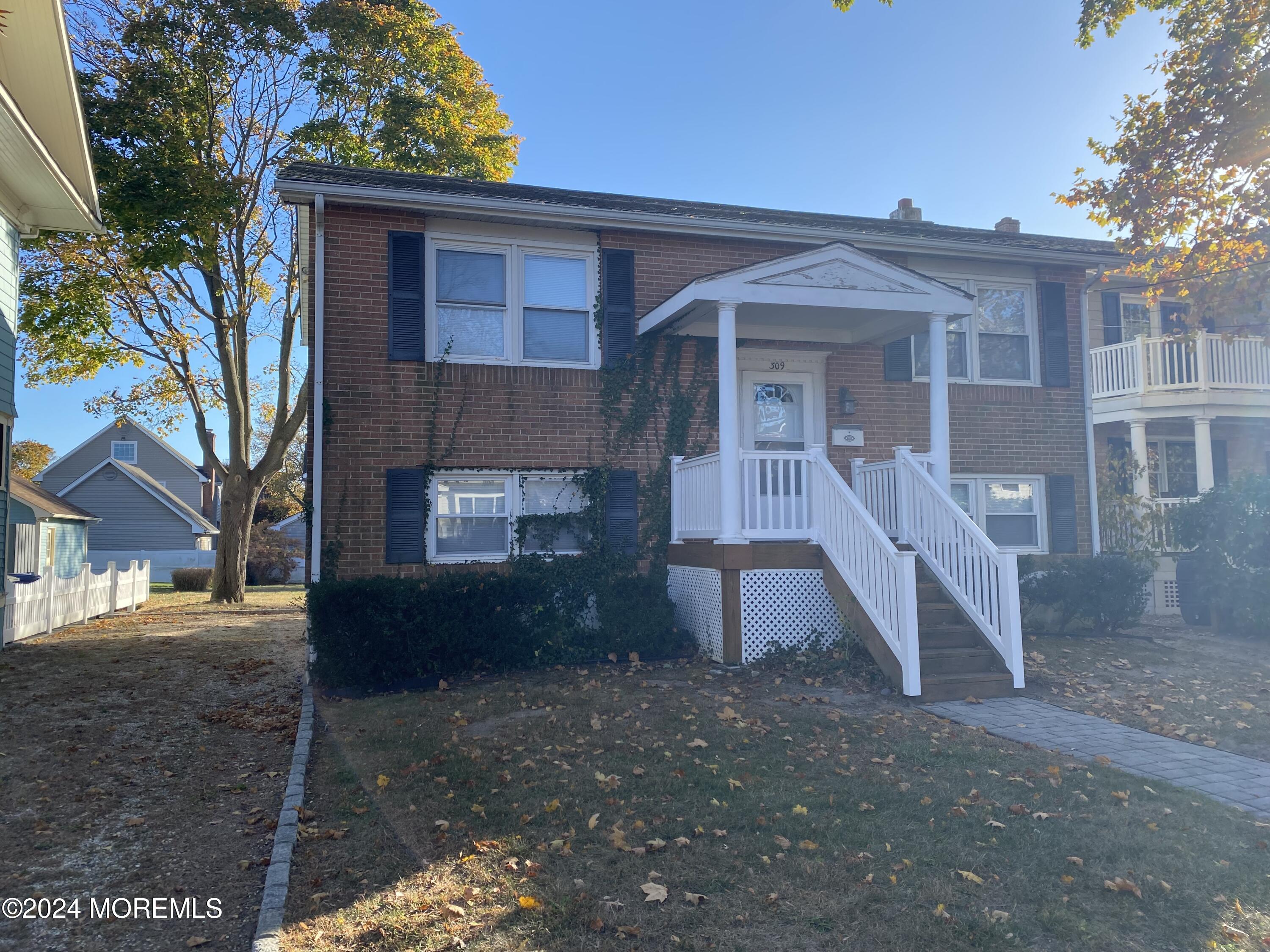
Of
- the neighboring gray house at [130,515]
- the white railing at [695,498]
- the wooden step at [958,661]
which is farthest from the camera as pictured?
the neighboring gray house at [130,515]

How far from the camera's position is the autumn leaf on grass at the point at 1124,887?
4.01m

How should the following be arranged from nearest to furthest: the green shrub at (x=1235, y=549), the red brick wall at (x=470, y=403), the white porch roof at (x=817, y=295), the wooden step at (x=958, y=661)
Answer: the wooden step at (x=958, y=661), the white porch roof at (x=817, y=295), the red brick wall at (x=470, y=403), the green shrub at (x=1235, y=549)

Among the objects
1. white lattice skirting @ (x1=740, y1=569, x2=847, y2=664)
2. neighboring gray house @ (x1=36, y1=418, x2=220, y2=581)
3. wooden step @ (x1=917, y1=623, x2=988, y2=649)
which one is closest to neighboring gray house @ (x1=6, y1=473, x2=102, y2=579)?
neighboring gray house @ (x1=36, y1=418, x2=220, y2=581)

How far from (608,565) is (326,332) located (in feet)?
14.2

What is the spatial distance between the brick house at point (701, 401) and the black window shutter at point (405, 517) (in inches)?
1.0

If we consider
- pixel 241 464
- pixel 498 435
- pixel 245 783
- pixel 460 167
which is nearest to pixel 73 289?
pixel 241 464

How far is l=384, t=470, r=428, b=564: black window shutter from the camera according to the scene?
1027 cm

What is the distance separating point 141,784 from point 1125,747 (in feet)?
23.6

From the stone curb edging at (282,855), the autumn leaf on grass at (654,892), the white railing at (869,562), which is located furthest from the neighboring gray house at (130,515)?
the autumn leaf on grass at (654,892)

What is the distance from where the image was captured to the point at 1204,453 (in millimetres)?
17047

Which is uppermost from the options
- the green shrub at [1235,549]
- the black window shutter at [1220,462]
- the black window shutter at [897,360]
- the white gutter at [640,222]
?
the white gutter at [640,222]

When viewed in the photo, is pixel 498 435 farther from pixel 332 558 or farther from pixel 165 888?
pixel 165 888

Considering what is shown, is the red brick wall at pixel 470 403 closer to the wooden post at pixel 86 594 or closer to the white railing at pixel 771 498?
the white railing at pixel 771 498

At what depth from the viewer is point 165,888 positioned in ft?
14.5
